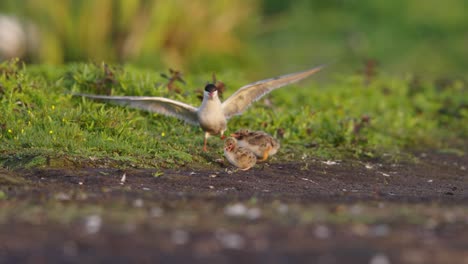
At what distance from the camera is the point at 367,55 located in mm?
17297

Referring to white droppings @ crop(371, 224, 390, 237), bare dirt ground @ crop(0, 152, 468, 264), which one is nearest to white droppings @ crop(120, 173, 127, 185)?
bare dirt ground @ crop(0, 152, 468, 264)

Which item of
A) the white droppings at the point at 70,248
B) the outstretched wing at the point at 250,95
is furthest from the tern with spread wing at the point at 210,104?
the white droppings at the point at 70,248

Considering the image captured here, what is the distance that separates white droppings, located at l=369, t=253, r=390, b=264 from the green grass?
146 inches

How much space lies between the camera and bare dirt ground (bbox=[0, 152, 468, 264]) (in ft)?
14.0

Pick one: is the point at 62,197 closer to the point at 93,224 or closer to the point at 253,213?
the point at 93,224

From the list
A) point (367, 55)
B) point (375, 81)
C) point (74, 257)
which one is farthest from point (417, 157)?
point (367, 55)

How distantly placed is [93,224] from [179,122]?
15.3 feet

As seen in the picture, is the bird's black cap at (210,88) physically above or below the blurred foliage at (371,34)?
below

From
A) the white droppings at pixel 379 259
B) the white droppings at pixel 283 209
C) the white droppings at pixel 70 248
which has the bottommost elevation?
the white droppings at pixel 70 248

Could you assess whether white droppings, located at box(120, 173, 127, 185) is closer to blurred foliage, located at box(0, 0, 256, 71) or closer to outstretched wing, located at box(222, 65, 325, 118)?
outstretched wing, located at box(222, 65, 325, 118)

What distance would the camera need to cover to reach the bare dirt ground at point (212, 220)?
4281 millimetres

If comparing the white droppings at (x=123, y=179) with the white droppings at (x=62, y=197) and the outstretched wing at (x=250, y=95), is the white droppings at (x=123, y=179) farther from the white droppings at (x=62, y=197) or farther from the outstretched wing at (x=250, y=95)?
the outstretched wing at (x=250, y=95)

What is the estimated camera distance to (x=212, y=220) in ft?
16.3

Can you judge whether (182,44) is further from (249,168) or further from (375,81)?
(249,168)
